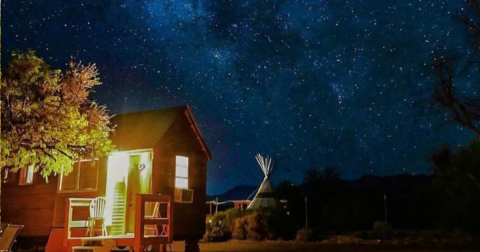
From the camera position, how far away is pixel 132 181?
1731cm

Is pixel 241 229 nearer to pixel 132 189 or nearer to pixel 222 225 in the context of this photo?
pixel 222 225

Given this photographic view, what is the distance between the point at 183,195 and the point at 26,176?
6.37 meters

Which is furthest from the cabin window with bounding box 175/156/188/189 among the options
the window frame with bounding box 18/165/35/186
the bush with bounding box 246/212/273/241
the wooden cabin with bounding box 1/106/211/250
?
the bush with bounding box 246/212/273/241

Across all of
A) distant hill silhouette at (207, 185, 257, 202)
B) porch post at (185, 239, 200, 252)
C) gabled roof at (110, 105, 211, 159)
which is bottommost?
porch post at (185, 239, 200, 252)

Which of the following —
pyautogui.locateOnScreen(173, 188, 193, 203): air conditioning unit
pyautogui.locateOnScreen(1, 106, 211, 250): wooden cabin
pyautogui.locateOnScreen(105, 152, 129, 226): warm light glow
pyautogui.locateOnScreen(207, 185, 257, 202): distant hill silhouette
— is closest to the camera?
pyautogui.locateOnScreen(1, 106, 211, 250): wooden cabin

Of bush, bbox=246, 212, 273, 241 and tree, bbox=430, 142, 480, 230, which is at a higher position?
tree, bbox=430, 142, 480, 230

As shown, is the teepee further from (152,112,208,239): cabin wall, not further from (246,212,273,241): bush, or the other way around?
(152,112,208,239): cabin wall

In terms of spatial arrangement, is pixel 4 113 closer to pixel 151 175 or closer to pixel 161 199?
pixel 161 199

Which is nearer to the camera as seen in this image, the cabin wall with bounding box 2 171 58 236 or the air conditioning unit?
the air conditioning unit

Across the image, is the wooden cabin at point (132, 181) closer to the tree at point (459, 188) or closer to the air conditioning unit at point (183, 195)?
the air conditioning unit at point (183, 195)

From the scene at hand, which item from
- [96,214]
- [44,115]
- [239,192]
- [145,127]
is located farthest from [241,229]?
[239,192]

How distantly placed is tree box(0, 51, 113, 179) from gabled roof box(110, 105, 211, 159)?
10.9 ft

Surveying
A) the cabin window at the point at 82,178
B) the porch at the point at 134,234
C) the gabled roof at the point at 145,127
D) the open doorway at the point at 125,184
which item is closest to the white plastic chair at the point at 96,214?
the porch at the point at 134,234

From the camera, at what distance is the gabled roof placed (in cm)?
1747
